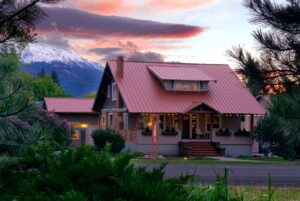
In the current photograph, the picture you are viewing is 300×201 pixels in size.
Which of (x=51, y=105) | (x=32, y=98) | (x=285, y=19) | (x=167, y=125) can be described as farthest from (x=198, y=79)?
(x=32, y=98)

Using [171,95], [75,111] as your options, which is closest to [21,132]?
[171,95]

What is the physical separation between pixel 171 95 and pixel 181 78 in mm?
1407

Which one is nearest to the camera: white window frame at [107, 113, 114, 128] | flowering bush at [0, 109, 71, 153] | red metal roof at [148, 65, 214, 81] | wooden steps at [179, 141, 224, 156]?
flowering bush at [0, 109, 71, 153]

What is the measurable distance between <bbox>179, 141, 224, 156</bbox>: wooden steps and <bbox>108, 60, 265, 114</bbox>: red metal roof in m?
2.30

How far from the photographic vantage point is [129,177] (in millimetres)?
6180

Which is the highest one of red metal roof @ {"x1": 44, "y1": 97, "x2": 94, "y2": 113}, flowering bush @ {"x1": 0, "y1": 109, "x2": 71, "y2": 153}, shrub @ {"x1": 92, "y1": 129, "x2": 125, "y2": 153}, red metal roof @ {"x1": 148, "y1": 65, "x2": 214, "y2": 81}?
red metal roof @ {"x1": 148, "y1": 65, "x2": 214, "y2": 81}

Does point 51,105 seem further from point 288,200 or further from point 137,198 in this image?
point 137,198

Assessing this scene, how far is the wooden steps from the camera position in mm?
40844

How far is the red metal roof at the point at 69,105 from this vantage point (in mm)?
60875

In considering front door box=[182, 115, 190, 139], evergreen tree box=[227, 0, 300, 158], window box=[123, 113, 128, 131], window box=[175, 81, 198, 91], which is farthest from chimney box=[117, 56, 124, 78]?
evergreen tree box=[227, 0, 300, 158]

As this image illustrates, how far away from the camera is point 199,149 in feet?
136

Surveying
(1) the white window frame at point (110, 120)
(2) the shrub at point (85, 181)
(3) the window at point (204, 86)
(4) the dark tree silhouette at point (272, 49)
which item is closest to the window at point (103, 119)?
(1) the white window frame at point (110, 120)

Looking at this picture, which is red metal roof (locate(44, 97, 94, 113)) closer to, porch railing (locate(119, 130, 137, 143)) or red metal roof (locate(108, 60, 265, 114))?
red metal roof (locate(108, 60, 265, 114))

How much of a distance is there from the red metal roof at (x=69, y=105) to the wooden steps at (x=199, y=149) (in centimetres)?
1957
